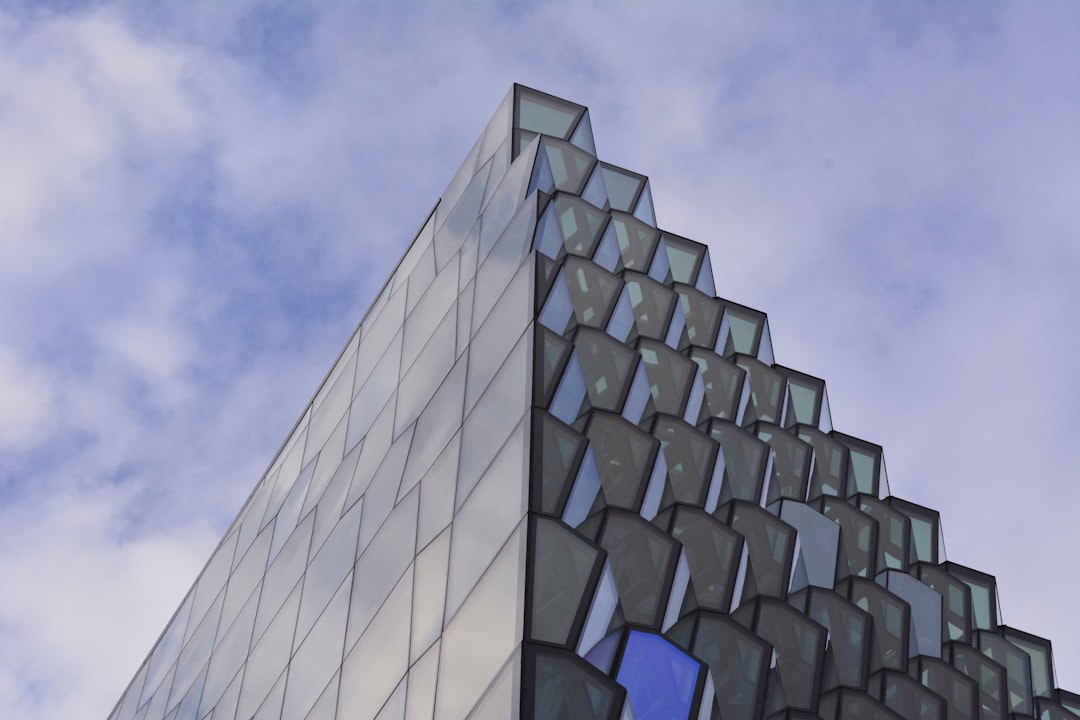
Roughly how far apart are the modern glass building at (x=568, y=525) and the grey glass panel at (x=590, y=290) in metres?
0.06

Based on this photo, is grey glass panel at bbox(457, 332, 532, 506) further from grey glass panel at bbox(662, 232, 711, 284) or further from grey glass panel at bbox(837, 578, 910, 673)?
grey glass panel at bbox(662, 232, 711, 284)

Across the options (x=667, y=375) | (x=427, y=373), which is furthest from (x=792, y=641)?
(x=427, y=373)

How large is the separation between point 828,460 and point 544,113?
10.5 m

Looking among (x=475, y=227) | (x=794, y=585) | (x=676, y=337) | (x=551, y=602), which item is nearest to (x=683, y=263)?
(x=676, y=337)

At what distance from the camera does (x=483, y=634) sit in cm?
1260

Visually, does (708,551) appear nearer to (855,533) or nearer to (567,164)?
(567,164)

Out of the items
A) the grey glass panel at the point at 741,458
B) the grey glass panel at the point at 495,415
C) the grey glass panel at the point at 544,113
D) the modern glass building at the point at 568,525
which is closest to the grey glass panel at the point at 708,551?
the modern glass building at the point at 568,525

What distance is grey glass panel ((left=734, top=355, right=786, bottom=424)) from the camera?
88.0ft

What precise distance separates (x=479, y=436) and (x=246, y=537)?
53.0 feet

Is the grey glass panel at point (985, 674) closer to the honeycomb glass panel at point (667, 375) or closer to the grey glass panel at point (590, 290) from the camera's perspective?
the honeycomb glass panel at point (667, 375)

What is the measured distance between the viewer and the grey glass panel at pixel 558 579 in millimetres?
12062

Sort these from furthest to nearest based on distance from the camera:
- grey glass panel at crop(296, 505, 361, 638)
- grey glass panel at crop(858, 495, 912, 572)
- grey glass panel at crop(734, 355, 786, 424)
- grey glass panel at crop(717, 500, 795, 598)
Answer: grey glass panel at crop(858, 495, 912, 572), grey glass panel at crop(734, 355, 786, 424), grey glass panel at crop(717, 500, 795, 598), grey glass panel at crop(296, 505, 361, 638)

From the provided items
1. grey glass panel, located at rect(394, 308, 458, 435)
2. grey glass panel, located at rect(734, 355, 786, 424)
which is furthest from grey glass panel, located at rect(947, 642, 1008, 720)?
grey glass panel, located at rect(394, 308, 458, 435)

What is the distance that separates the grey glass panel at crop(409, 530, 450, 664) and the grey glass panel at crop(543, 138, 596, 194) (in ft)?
30.0
